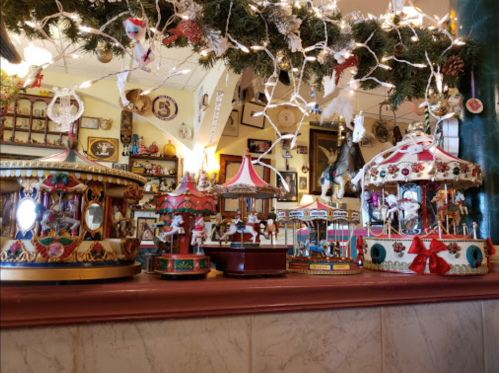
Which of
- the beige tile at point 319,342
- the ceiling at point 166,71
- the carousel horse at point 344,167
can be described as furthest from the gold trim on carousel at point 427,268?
the carousel horse at point 344,167

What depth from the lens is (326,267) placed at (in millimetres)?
1335

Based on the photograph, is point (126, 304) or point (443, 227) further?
point (443, 227)

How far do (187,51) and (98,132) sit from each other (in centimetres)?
206

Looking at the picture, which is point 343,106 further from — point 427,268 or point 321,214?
point 427,268

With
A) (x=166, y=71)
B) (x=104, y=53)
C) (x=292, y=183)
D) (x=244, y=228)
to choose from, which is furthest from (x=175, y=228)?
(x=292, y=183)

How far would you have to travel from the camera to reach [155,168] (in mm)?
5930

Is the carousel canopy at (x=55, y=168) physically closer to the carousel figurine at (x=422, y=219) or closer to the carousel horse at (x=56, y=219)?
the carousel horse at (x=56, y=219)

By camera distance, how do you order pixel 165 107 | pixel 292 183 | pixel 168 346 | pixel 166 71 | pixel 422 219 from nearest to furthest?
1. pixel 168 346
2. pixel 422 219
3. pixel 166 71
4. pixel 165 107
5. pixel 292 183

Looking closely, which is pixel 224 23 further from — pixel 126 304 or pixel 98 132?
pixel 98 132

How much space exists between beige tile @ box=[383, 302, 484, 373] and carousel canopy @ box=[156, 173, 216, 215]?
0.68 m

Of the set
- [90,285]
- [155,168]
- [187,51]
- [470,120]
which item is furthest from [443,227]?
[155,168]

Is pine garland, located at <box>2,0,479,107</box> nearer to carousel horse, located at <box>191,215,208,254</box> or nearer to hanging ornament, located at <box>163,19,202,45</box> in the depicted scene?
hanging ornament, located at <box>163,19,202,45</box>

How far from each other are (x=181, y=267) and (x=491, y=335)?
3.89 feet

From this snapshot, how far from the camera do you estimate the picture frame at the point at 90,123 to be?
5.68 meters
